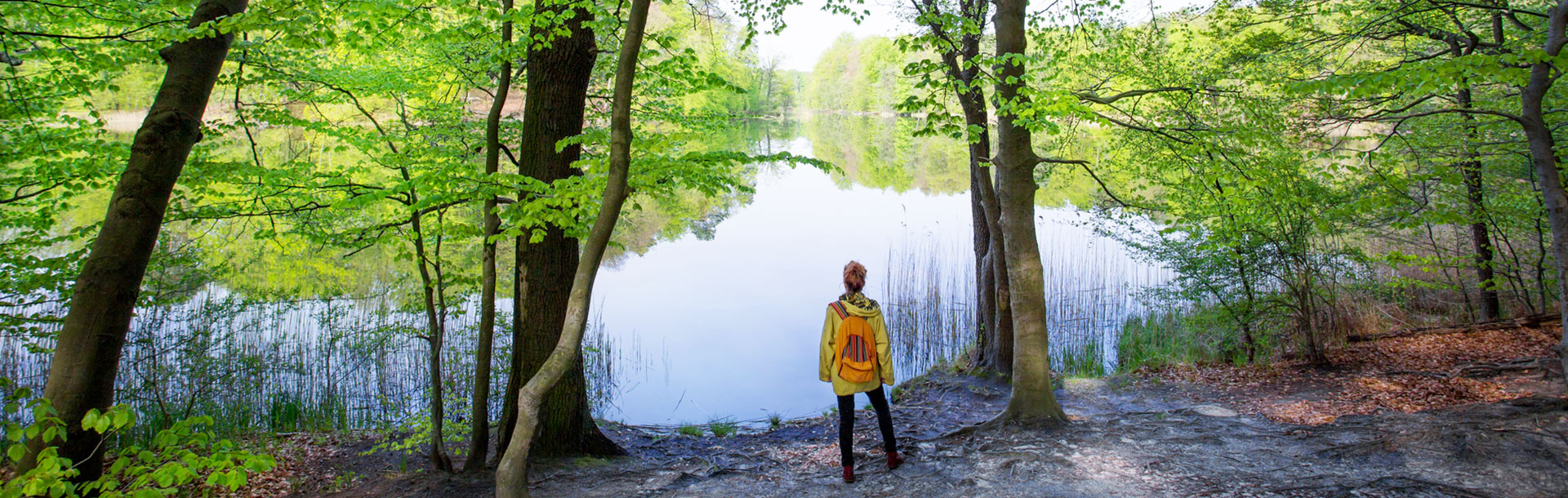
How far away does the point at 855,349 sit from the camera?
182 inches

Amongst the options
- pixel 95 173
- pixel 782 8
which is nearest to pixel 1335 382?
pixel 782 8

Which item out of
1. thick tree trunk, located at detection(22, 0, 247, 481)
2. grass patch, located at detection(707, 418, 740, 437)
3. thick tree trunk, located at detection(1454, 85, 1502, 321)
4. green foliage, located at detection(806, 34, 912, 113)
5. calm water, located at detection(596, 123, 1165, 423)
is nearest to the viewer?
thick tree trunk, located at detection(22, 0, 247, 481)

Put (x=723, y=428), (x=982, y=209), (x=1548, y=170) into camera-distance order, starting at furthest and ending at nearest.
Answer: (x=982, y=209), (x=723, y=428), (x=1548, y=170)

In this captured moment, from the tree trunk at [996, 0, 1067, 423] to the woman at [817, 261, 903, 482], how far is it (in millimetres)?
1365

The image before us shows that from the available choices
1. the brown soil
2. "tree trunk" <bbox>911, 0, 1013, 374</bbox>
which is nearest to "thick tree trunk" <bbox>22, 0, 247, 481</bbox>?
"tree trunk" <bbox>911, 0, 1013, 374</bbox>

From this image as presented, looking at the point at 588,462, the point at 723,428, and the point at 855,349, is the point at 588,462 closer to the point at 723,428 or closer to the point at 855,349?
the point at 855,349

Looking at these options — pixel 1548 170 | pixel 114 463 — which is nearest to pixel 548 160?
pixel 114 463

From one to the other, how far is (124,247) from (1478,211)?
979 centimetres

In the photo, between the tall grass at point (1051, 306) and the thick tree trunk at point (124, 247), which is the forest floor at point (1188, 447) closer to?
the thick tree trunk at point (124, 247)

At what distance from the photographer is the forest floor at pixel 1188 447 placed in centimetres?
394

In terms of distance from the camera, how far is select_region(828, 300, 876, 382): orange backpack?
4625 millimetres

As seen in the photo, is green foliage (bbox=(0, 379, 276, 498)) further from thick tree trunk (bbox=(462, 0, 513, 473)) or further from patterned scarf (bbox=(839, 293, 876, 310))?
patterned scarf (bbox=(839, 293, 876, 310))

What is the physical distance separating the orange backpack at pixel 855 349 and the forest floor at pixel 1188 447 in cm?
67

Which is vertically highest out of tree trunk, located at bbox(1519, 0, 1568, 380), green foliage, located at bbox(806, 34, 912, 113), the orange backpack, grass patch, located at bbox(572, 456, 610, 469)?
green foliage, located at bbox(806, 34, 912, 113)
